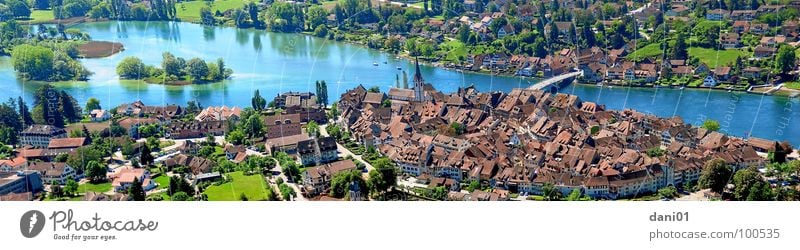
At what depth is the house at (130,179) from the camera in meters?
5.38

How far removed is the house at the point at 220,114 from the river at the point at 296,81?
802mm

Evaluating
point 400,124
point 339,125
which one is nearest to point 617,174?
point 400,124

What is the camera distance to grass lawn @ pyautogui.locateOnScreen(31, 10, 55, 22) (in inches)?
528

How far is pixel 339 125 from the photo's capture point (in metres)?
7.19

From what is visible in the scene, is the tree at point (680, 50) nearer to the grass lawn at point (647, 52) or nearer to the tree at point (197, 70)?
the grass lawn at point (647, 52)

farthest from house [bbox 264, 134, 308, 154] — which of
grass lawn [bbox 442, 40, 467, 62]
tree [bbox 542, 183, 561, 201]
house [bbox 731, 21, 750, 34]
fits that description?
house [bbox 731, 21, 750, 34]

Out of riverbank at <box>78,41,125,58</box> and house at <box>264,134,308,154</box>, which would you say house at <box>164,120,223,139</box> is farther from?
riverbank at <box>78,41,125,58</box>

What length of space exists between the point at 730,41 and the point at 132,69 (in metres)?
6.37

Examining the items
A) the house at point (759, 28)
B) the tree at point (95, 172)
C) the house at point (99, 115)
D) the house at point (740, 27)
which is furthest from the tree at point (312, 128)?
the house at point (759, 28)

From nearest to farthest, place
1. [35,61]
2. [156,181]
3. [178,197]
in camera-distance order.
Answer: [178,197] < [156,181] < [35,61]

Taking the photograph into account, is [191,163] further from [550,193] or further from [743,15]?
[743,15]
